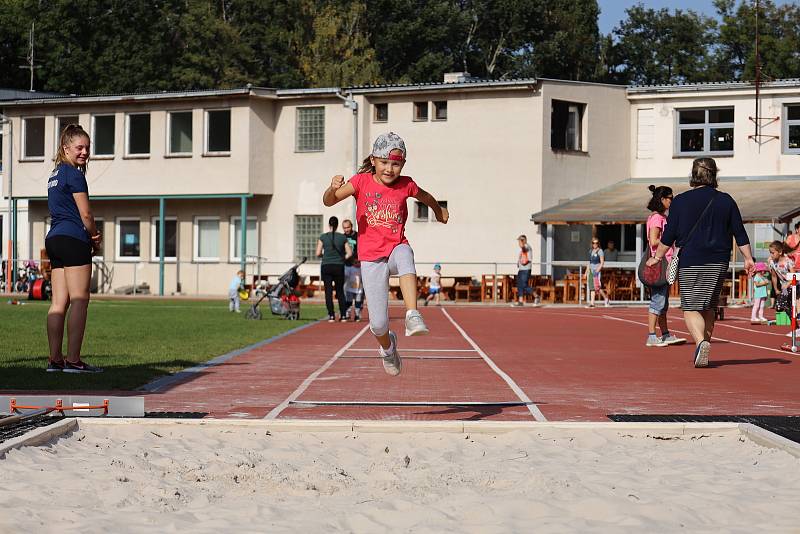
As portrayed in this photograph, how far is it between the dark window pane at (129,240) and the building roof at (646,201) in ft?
52.6

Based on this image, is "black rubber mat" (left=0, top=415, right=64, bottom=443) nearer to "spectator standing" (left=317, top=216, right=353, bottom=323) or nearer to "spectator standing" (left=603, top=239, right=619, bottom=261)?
"spectator standing" (left=317, top=216, right=353, bottom=323)

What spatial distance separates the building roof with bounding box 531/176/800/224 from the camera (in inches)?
1432

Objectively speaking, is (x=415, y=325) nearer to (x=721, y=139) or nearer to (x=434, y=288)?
(x=434, y=288)

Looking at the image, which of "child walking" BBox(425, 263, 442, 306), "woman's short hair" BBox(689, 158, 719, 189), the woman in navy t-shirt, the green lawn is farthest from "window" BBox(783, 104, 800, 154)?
the woman in navy t-shirt

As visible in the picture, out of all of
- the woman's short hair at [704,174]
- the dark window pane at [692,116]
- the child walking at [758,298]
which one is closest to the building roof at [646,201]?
the dark window pane at [692,116]

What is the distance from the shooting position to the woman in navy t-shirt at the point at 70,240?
1195 centimetres

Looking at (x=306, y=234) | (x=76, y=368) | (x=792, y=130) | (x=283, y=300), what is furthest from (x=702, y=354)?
(x=306, y=234)

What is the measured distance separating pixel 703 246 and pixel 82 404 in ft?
24.1

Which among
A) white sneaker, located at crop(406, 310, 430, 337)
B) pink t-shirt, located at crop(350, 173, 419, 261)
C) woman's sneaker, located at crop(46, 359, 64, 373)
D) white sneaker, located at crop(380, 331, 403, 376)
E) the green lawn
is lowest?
the green lawn

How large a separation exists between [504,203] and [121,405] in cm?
3393

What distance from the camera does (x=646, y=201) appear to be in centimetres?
3959

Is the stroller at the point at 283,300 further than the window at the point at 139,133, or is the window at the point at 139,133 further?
the window at the point at 139,133

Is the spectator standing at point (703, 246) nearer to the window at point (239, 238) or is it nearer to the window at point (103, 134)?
the window at point (239, 238)

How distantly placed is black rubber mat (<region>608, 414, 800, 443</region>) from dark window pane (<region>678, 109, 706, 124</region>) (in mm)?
34851
